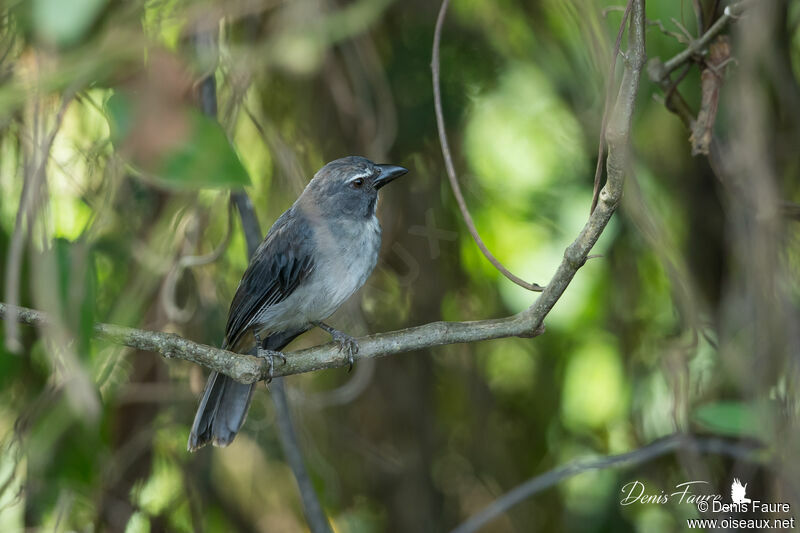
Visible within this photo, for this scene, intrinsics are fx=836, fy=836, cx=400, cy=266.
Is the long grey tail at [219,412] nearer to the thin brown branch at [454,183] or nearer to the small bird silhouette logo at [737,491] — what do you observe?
the thin brown branch at [454,183]

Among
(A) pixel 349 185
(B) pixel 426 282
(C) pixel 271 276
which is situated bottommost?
(B) pixel 426 282

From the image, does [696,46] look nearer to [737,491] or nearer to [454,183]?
[454,183]

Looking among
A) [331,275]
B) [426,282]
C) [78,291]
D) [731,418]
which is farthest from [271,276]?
[731,418]

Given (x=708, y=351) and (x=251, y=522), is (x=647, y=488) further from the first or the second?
(x=251, y=522)

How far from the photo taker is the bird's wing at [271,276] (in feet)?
12.4

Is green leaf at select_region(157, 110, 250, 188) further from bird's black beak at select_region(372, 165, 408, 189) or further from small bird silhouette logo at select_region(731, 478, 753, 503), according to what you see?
small bird silhouette logo at select_region(731, 478, 753, 503)

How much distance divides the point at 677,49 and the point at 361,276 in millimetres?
1614

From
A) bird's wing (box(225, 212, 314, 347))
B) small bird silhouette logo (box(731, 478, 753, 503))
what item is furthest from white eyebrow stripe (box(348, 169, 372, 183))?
small bird silhouette logo (box(731, 478, 753, 503))

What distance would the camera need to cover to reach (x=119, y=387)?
4.04 meters

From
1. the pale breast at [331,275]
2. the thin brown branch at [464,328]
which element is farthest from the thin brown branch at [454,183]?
the pale breast at [331,275]

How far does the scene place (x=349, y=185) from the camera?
402 centimetres

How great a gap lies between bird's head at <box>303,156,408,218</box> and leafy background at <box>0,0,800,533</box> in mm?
183

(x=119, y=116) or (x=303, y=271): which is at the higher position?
(x=119, y=116)

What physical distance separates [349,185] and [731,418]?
203 centimetres
